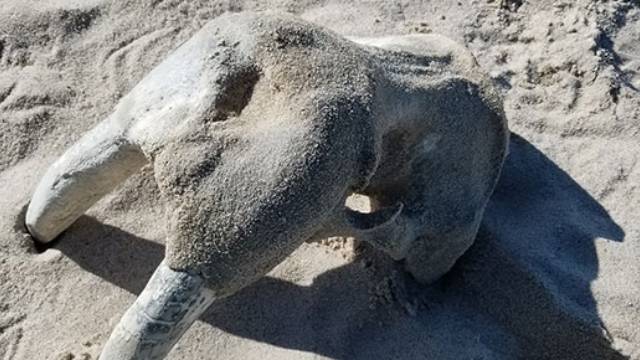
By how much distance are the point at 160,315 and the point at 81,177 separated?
0.54 meters

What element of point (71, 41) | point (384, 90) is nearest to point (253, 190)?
point (384, 90)

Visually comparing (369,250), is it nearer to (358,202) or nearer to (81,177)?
(358,202)

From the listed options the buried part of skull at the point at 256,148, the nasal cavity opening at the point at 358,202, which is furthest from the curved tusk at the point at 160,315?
the nasal cavity opening at the point at 358,202

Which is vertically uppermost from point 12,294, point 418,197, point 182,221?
point 182,221

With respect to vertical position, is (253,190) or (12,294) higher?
(253,190)

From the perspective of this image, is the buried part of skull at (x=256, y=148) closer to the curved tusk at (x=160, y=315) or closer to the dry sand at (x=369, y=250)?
the curved tusk at (x=160, y=315)

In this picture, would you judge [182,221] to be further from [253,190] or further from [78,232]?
[78,232]

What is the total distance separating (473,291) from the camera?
8.75 ft

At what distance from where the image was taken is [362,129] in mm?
2051

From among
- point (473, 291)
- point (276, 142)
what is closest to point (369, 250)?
point (473, 291)

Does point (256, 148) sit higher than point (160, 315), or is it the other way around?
point (256, 148)

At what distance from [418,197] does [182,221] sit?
0.79 meters

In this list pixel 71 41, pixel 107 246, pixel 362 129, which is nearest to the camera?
pixel 362 129

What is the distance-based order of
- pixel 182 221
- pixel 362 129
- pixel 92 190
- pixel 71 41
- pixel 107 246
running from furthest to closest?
1. pixel 71 41
2. pixel 107 246
3. pixel 92 190
4. pixel 362 129
5. pixel 182 221
